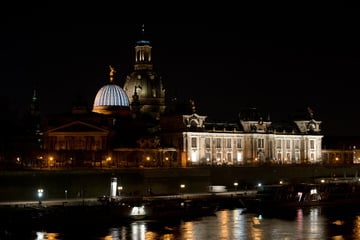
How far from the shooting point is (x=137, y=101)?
464 ft

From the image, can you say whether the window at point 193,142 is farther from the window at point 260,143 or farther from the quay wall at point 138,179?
the window at point 260,143

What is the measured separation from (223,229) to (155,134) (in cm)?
5694

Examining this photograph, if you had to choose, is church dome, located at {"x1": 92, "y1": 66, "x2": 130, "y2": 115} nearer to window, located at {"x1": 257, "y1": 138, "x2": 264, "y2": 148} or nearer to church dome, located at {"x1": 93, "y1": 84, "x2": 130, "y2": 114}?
church dome, located at {"x1": 93, "y1": 84, "x2": 130, "y2": 114}

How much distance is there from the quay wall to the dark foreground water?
1868cm

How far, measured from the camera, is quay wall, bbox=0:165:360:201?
9231 centimetres

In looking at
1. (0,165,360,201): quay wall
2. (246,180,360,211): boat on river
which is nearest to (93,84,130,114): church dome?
(0,165,360,201): quay wall

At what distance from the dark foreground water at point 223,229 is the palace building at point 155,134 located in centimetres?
3720

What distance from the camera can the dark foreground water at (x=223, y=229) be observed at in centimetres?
6819

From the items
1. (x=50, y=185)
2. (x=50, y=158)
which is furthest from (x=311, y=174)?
(x=50, y=185)

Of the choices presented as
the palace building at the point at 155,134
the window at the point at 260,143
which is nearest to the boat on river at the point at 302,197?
the palace building at the point at 155,134

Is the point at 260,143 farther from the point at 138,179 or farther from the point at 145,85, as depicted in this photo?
the point at 138,179

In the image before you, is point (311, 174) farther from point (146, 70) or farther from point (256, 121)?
point (146, 70)

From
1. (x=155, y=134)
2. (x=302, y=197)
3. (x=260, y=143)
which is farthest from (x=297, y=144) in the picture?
(x=302, y=197)

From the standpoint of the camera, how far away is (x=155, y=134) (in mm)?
128750
